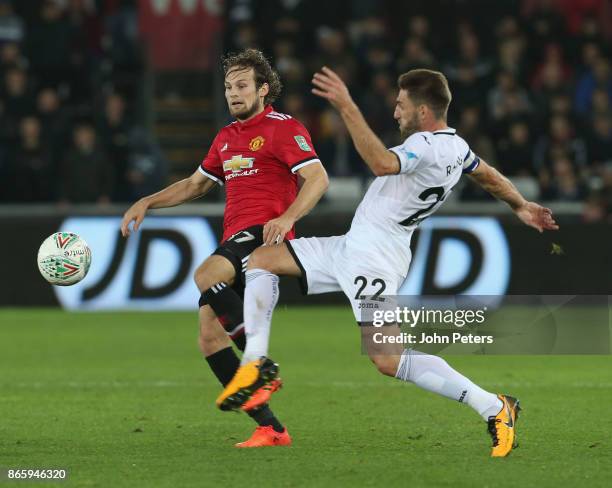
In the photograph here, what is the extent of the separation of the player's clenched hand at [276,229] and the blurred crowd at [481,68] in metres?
9.09

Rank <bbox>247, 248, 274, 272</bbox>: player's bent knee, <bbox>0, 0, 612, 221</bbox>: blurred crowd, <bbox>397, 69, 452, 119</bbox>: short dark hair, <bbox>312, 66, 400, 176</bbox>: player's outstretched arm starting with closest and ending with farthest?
<bbox>312, 66, 400, 176</bbox>: player's outstretched arm → <bbox>397, 69, 452, 119</bbox>: short dark hair → <bbox>247, 248, 274, 272</bbox>: player's bent knee → <bbox>0, 0, 612, 221</bbox>: blurred crowd

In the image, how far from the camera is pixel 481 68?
17.9 m

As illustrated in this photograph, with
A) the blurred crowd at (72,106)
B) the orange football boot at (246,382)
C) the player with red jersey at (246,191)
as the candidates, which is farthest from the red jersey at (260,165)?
the blurred crowd at (72,106)

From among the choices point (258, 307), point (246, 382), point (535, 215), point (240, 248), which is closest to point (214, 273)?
point (240, 248)

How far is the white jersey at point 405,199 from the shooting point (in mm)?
6867

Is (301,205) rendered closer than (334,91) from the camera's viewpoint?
No

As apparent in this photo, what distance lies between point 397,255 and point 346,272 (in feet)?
0.89

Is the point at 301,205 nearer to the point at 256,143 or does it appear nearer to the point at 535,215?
the point at 256,143

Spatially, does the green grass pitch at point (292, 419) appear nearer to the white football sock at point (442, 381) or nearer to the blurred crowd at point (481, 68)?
the white football sock at point (442, 381)

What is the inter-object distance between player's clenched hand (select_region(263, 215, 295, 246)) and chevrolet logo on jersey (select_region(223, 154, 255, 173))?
1.97 feet

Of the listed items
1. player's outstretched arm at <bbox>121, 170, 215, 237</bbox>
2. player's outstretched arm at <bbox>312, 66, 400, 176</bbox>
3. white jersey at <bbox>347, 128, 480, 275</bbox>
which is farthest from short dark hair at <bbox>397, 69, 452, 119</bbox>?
player's outstretched arm at <bbox>121, 170, 215, 237</bbox>

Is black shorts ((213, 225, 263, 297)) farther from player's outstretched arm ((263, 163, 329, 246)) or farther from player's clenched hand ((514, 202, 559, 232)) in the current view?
player's clenched hand ((514, 202, 559, 232))

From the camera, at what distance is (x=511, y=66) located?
1814 centimetres

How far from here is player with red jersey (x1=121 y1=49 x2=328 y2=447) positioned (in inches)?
283
